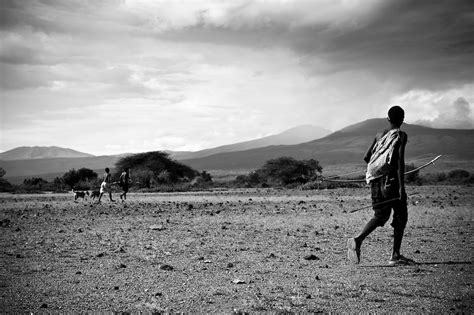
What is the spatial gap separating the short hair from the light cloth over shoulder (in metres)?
0.19

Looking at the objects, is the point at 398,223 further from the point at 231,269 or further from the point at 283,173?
the point at 283,173

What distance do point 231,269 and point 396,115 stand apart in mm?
3741

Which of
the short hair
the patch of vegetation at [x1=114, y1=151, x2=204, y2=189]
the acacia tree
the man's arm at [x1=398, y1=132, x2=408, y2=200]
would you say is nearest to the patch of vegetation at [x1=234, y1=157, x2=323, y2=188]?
the acacia tree

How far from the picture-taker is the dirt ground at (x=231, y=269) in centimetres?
501

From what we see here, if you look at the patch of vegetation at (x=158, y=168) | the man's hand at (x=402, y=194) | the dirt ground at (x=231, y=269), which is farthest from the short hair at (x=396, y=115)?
the patch of vegetation at (x=158, y=168)

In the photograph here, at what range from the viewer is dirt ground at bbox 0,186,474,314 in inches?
197

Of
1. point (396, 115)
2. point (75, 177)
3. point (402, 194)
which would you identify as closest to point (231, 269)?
point (402, 194)

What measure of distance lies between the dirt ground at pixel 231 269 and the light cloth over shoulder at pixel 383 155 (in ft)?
4.88

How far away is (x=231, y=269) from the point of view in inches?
268

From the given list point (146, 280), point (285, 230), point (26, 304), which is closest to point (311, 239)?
point (285, 230)

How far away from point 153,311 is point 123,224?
8.49 metres

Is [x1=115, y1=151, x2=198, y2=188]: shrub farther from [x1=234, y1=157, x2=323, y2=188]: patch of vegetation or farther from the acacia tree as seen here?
the acacia tree

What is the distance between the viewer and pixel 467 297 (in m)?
5.12

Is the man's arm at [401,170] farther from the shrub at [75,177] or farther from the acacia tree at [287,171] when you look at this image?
the shrub at [75,177]
